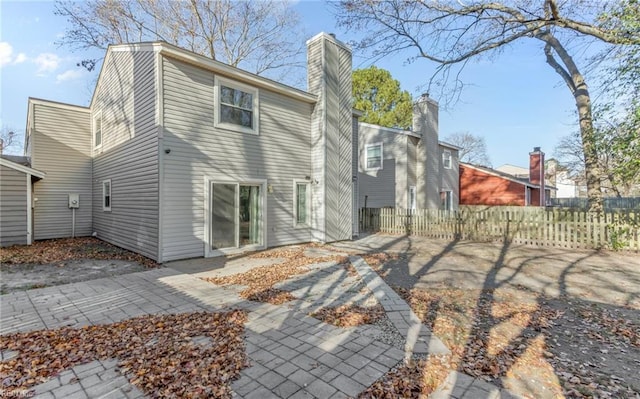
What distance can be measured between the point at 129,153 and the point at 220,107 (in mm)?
3152

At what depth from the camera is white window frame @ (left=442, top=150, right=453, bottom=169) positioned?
1966 centimetres

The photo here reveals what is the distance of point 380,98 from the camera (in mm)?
25156

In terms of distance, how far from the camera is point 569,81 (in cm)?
1158

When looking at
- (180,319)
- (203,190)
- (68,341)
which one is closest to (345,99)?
(203,190)

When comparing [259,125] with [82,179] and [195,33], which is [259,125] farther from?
[195,33]

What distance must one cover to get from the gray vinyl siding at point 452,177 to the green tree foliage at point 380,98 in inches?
242

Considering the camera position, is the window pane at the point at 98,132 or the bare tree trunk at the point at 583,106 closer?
the bare tree trunk at the point at 583,106

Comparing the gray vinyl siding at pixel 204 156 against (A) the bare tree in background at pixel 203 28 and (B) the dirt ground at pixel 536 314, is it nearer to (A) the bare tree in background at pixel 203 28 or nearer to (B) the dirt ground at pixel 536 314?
(B) the dirt ground at pixel 536 314

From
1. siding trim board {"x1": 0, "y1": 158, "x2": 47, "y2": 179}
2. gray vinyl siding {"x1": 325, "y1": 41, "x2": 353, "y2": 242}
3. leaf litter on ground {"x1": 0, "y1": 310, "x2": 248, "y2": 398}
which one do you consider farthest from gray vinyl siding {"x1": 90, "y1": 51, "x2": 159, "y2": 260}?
gray vinyl siding {"x1": 325, "y1": 41, "x2": 353, "y2": 242}

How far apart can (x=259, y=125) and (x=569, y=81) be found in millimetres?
12227

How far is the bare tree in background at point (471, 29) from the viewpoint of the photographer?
8.65 metres

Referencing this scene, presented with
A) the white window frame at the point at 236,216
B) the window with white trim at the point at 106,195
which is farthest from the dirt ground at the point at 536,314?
the window with white trim at the point at 106,195

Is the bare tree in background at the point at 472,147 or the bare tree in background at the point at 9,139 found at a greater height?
the bare tree in background at the point at 472,147

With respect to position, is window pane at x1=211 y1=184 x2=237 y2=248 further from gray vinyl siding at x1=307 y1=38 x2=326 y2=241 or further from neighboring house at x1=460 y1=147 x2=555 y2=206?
neighboring house at x1=460 y1=147 x2=555 y2=206
